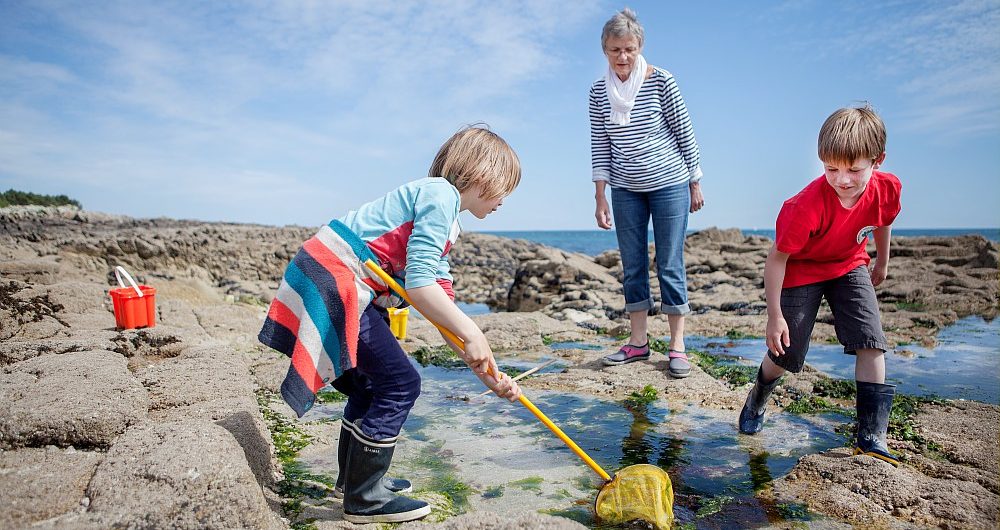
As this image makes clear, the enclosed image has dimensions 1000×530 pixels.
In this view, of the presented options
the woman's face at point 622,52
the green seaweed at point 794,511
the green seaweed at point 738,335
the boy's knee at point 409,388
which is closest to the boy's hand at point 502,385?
the boy's knee at point 409,388

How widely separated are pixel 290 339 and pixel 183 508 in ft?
2.06

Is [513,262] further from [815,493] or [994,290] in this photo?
[815,493]

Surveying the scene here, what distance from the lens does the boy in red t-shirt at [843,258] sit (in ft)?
8.54

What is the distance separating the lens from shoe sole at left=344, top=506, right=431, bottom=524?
2.20 meters

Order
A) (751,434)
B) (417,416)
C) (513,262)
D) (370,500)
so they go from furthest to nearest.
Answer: (513,262), (417,416), (751,434), (370,500)

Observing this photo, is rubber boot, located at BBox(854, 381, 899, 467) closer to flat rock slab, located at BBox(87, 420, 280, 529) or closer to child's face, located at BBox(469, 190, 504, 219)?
child's face, located at BBox(469, 190, 504, 219)

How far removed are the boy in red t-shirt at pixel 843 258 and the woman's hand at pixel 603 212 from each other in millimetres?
1673

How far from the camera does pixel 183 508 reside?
1.90 m

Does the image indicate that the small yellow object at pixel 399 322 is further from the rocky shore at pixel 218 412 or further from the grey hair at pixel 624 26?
the grey hair at pixel 624 26

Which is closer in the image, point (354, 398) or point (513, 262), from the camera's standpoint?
point (354, 398)

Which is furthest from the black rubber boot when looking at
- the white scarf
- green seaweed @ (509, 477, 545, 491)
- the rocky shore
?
the white scarf

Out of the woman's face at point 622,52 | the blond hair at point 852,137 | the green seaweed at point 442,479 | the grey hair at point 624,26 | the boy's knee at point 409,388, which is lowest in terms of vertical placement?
the green seaweed at point 442,479

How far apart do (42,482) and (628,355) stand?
3361 mm

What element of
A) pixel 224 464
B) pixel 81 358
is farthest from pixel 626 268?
pixel 81 358
